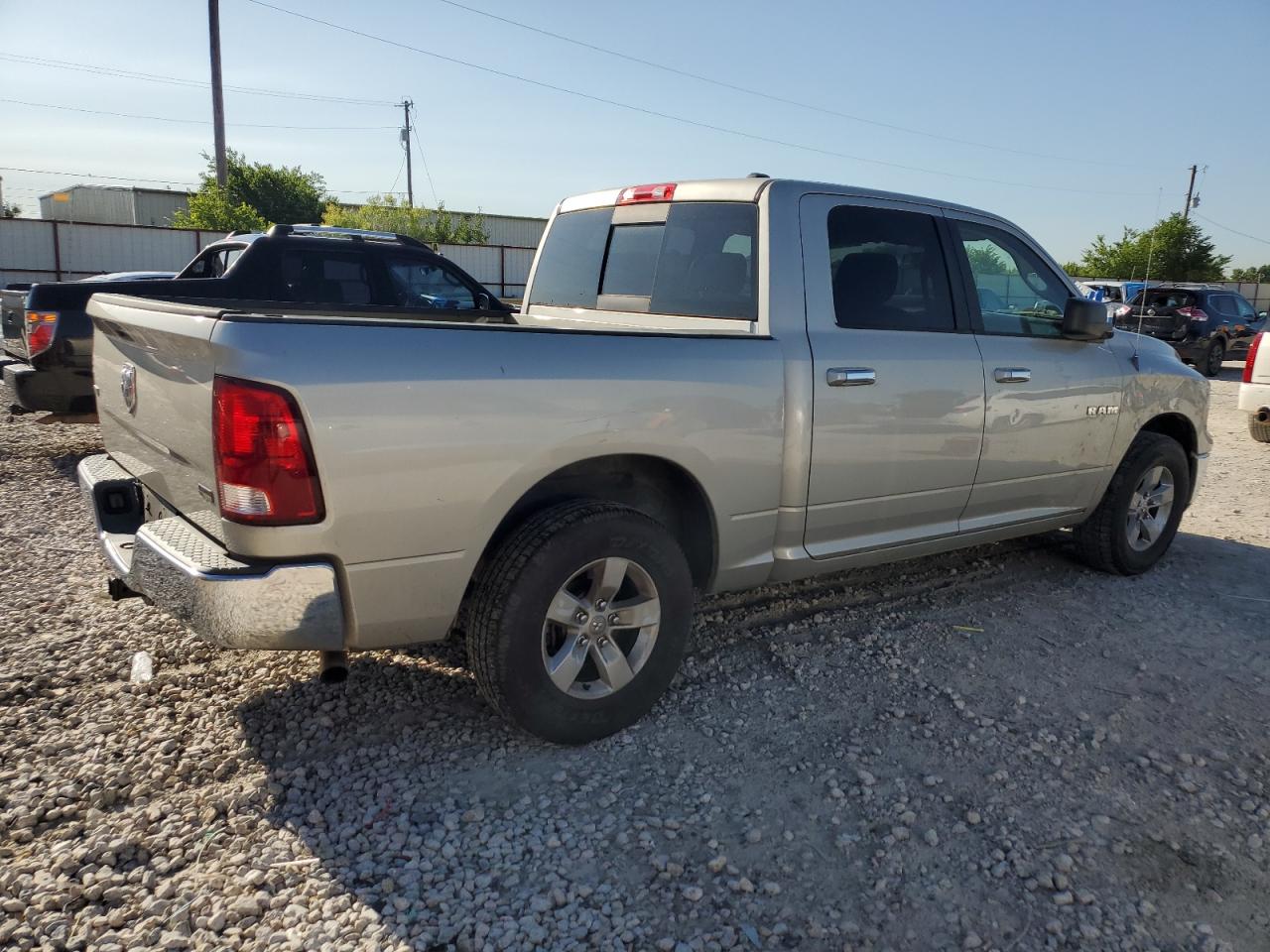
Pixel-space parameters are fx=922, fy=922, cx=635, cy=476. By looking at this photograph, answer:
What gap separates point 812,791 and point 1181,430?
3846mm

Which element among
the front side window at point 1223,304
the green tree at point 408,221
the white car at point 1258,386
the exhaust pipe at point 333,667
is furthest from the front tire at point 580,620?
the green tree at point 408,221

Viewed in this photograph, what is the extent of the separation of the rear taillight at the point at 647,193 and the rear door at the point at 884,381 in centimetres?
69

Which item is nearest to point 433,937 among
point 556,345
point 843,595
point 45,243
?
point 556,345

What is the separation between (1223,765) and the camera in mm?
3199

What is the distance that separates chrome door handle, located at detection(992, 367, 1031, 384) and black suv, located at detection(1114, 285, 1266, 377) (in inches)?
548

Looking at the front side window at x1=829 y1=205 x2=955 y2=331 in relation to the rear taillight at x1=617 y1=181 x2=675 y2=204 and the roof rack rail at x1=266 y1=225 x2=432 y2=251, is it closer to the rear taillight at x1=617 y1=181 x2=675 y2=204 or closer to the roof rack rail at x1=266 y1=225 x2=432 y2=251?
the rear taillight at x1=617 y1=181 x2=675 y2=204

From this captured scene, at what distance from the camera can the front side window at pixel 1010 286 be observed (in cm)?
431

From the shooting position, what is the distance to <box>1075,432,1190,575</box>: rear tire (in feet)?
16.5

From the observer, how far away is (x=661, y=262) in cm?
411

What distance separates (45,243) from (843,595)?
25.3 metres

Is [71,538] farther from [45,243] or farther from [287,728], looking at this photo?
[45,243]

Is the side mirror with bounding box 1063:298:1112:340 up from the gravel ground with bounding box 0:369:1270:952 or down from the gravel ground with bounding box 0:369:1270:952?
up

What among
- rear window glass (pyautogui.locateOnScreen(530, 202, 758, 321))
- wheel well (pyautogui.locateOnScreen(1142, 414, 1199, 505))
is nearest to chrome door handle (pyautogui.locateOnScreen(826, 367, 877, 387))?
rear window glass (pyautogui.locateOnScreen(530, 202, 758, 321))

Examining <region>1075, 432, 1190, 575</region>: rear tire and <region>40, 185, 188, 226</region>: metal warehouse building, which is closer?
<region>1075, 432, 1190, 575</region>: rear tire
